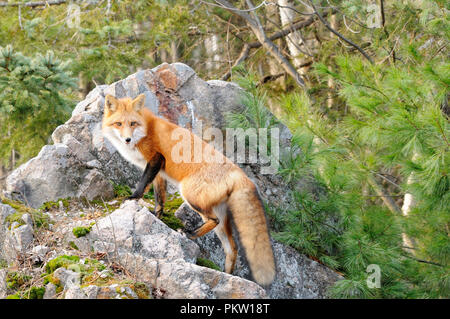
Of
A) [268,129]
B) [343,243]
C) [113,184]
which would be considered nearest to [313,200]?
[343,243]

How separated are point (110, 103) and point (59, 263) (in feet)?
7.26

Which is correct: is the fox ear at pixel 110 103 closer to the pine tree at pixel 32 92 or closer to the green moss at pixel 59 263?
the green moss at pixel 59 263

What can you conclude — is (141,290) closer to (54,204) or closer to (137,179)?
(54,204)

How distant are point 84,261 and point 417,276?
460cm

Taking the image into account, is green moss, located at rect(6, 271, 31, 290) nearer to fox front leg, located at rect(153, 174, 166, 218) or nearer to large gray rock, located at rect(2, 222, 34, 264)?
large gray rock, located at rect(2, 222, 34, 264)

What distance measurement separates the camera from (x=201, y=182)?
5363 millimetres

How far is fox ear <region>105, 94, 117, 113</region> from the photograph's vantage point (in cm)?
578

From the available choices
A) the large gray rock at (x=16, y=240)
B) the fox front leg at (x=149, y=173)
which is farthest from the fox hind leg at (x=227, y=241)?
the large gray rock at (x=16, y=240)

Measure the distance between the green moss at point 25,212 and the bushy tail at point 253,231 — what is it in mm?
2040

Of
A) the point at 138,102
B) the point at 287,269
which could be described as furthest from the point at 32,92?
the point at 287,269

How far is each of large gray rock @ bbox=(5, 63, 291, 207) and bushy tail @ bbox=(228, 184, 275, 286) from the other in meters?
1.52

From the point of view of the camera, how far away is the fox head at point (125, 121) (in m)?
5.59

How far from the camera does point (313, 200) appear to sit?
6.45 m

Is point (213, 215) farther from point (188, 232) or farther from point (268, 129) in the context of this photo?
point (268, 129)
